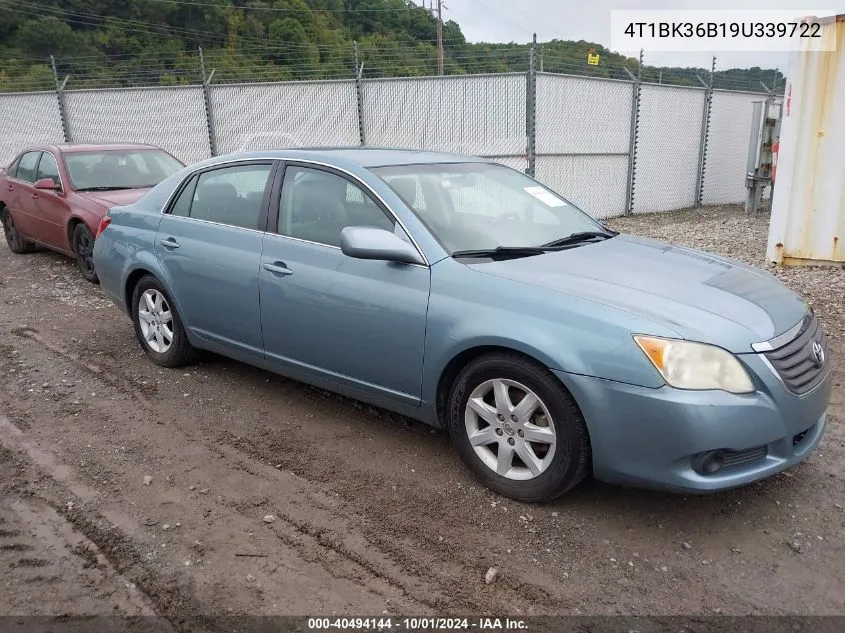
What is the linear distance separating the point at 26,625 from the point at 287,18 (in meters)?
46.9

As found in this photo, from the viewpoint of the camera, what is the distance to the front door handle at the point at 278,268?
4.03m

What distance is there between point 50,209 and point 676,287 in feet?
24.5

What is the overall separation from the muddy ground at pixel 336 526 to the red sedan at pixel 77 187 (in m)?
3.56

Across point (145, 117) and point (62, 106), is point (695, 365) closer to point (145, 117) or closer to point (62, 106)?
point (145, 117)

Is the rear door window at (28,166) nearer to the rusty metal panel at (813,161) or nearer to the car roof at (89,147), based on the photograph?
the car roof at (89,147)

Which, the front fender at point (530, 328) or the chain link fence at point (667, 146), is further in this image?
the chain link fence at point (667, 146)

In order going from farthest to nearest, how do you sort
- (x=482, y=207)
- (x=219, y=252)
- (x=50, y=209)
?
(x=50, y=209)
(x=219, y=252)
(x=482, y=207)

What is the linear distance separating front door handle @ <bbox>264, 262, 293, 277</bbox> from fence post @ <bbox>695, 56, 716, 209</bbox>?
12.6m

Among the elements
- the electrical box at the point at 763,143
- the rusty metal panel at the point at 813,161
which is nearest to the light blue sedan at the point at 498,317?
the rusty metal panel at the point at 813,161

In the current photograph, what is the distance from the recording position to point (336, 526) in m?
3.17

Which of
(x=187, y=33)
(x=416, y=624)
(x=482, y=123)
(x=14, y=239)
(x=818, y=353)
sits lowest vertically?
(x=416, y=624)

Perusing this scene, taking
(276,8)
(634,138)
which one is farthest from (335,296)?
(276,8)

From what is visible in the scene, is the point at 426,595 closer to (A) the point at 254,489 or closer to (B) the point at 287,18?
(A) the point at 254,489

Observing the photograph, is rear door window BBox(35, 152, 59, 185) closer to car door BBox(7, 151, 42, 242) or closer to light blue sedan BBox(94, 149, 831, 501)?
car door BBox(7, 151, 42, 242)
